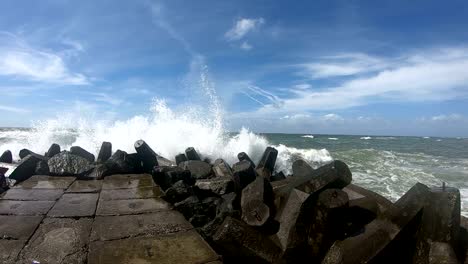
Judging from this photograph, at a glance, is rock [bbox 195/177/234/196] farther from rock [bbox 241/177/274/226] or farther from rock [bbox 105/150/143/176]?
rock [bbox 105/150/143/176]

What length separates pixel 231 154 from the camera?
40.5ft

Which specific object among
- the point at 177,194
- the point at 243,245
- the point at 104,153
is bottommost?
the point at 243,245

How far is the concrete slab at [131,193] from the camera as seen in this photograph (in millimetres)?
4928

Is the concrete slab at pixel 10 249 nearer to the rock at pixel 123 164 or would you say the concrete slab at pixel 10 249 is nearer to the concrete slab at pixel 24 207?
A: the concrete slab at pixel 24 207

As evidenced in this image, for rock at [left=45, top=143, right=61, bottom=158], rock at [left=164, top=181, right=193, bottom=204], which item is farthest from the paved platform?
rock at [left=45, top=143, right=61, bottom=158]

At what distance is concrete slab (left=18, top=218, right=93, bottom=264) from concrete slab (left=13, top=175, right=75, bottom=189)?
186cm

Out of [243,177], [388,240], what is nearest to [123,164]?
[243,177]

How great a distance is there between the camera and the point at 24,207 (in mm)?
4273

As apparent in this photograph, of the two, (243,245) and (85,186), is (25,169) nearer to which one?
(85,186)

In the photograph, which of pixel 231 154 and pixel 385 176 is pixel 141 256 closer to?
pixel 231 154

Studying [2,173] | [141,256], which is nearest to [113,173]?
[2,173]

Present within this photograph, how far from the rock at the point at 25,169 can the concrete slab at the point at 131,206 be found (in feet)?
8.09

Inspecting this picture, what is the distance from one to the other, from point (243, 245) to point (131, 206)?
184cm

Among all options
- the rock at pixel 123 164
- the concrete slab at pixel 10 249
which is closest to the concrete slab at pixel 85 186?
the rock at pixel 123 164
